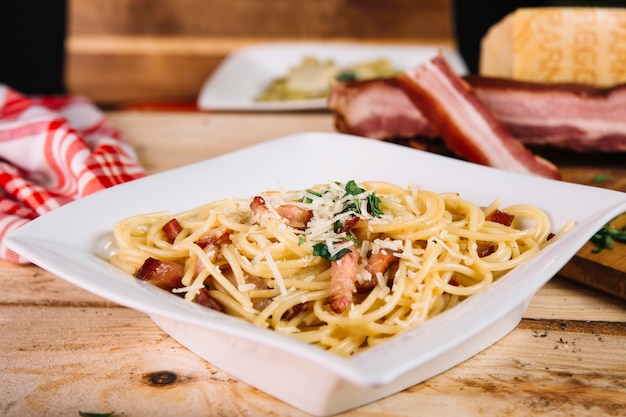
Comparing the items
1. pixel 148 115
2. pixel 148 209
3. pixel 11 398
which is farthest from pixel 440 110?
pixel 11 398

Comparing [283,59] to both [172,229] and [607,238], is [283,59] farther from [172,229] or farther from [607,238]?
[607,238]

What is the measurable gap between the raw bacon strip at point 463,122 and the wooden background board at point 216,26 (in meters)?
4.04

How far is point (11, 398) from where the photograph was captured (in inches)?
75.8

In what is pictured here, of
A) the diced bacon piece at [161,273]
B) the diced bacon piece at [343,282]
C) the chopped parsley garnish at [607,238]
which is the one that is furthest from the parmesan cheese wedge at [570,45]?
the diced bacon piece at [161,273]

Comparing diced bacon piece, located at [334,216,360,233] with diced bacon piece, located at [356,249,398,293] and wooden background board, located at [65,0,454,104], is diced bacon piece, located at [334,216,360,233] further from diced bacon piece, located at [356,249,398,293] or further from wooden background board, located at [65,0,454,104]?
wooden background board, located at [65,0,454,104]

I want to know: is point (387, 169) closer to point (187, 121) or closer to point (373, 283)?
point (373, 283)

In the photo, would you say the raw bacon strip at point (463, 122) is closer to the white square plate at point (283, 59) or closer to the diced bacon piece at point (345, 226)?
the diced bacon piece at point (345, 226)

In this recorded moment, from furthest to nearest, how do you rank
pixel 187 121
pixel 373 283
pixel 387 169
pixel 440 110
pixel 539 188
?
1. pixel 187 121
2. pixel 440 110
3. pixel 387 169
4. pixel 539 188
5. pixel 373 283

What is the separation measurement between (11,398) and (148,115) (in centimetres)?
292

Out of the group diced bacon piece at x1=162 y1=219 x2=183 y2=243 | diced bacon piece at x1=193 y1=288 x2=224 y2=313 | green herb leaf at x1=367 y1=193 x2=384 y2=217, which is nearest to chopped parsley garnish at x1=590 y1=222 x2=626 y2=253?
green herb leaf at x1=367 y1=193 x2=384 y2=217

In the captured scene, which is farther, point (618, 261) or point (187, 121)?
point (187, 121)

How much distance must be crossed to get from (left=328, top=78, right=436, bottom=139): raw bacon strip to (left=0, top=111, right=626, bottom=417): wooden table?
1.47 meters

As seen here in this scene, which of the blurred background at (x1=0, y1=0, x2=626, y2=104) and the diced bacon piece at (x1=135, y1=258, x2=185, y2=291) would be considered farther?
the blurred background at (x1=0, y1=0, x2=626, y2=104)

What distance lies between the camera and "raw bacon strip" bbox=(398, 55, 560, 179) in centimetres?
345
